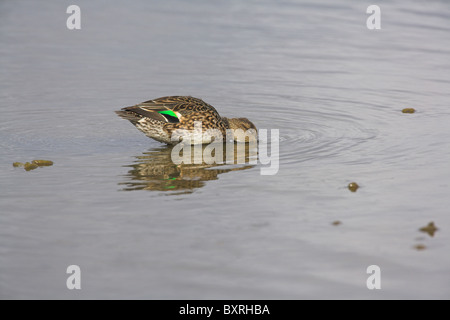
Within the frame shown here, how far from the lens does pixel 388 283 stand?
241 inches

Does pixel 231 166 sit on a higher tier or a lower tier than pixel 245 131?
lower

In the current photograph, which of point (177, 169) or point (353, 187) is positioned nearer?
point (353, 187)

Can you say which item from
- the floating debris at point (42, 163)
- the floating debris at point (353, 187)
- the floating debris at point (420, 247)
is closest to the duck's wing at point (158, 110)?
the floating debris at point (42, 163)

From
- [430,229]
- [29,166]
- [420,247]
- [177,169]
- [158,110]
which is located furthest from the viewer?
[158,110]

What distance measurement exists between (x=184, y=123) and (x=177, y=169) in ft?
4.19

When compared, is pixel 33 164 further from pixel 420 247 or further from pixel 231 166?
pixel 420 247

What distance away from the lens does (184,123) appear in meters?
10.7

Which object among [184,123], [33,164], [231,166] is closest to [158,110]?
[184,123]

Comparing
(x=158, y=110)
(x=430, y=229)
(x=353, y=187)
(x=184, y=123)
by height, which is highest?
(x=158, y=110)

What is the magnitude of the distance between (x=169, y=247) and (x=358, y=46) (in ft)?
37.3

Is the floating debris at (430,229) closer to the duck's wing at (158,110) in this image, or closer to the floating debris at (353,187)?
the floating debris at (353,187)

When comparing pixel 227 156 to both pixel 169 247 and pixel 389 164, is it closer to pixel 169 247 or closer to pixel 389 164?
pixel 389 164

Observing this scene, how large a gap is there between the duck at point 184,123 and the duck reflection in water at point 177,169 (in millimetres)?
213

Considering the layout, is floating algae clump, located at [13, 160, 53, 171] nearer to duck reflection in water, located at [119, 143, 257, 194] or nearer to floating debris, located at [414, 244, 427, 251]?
duck reflection in water, located at [119, 143, 257, 194]
